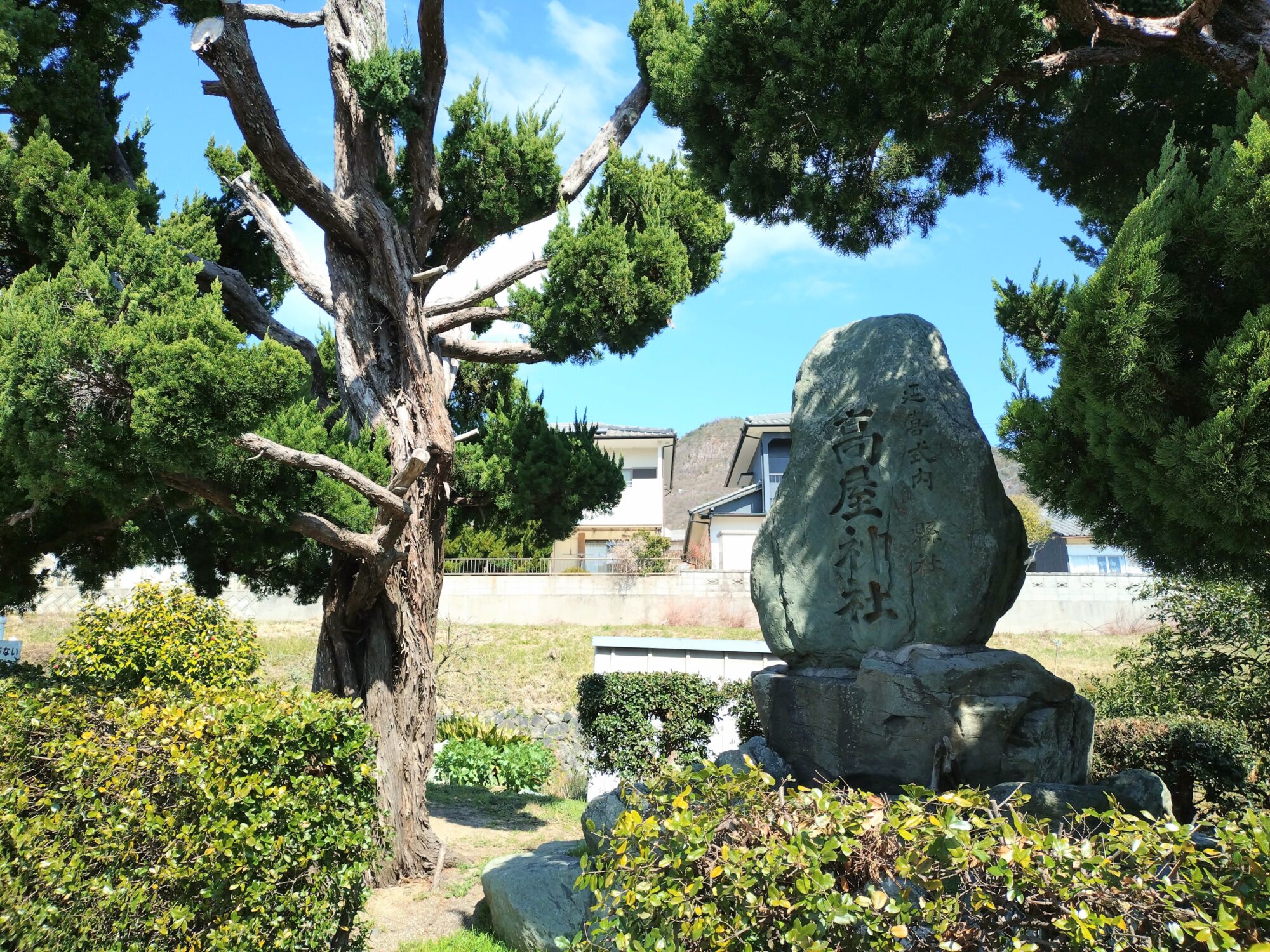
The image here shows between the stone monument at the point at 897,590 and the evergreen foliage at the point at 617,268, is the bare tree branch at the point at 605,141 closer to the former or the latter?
the evergreen foliage at the point at 617,268

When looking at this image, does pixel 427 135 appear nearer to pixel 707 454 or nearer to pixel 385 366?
pixel 385 366

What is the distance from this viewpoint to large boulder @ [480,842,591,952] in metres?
4.92

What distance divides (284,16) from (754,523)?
819 inches

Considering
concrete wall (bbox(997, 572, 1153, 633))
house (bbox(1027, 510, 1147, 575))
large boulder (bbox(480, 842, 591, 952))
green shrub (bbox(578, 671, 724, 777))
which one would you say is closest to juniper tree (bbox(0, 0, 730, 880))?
large boulder (bbox(480, 842, 591, 952))

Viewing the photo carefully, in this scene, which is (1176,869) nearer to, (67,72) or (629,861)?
(629,861)

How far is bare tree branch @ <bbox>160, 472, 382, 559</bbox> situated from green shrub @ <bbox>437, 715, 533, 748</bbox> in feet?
18.3

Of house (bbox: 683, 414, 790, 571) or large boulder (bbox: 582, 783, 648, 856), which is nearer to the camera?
large boulder (bbox: 582, 783, 648, 856)

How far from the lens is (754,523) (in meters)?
26.2

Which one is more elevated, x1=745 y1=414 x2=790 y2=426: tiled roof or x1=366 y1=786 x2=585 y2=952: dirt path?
x1=745 y1=414 x2=790 y2=426: tiled roof

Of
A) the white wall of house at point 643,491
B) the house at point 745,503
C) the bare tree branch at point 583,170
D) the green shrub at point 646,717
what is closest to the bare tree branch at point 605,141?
the bare tree branch at point 583,170

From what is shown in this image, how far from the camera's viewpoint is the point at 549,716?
1304 cm

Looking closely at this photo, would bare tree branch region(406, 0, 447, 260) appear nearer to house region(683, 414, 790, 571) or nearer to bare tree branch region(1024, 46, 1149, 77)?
bare tree branch region(1024, 46, 1149, 77)

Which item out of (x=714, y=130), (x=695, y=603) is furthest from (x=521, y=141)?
(x=695, y=603)

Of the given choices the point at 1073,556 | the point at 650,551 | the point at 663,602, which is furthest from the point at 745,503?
the point at 1073,556
